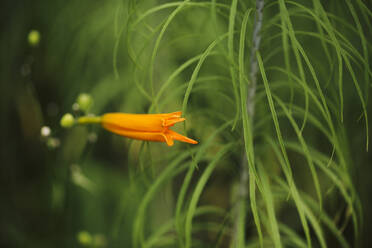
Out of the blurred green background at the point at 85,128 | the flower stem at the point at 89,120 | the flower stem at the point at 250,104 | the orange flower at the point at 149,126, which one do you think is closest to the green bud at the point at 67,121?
the flower stem at the point at 89,120

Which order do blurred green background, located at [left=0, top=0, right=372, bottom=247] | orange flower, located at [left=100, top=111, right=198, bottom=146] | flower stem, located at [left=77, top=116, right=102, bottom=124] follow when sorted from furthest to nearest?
blurred green background, located at [left=0, top=0, right=372, bottom=247] → flower stem, located at [left=77, top=116, right=102, bottom=124] → orange flower, located at [left=100, top=111, right=198, bottom=146]

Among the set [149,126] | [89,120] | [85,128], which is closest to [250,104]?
[149,126]

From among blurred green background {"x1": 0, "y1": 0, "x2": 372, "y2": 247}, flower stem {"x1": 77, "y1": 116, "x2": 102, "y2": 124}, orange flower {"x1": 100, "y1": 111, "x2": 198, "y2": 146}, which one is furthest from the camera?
blurred green background {"x1": 0, "y1": 0, "x2": 372, "y2": 247}

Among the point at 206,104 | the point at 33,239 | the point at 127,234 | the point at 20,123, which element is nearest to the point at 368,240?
the point at 206,104

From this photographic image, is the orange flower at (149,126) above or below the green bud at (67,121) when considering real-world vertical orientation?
below

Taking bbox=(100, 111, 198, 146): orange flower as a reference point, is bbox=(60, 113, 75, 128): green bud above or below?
above

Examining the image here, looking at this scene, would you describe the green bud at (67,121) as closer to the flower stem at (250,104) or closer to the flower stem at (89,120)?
the flower stem at (89,120)

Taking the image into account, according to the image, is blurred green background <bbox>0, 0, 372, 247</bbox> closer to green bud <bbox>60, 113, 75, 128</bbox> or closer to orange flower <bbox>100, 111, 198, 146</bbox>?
green bud <bbox>60, 113, 75, 128</bbox>

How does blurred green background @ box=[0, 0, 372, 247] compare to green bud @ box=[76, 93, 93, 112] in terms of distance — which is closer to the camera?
green bud @ box=[76, 93, 93, 112]

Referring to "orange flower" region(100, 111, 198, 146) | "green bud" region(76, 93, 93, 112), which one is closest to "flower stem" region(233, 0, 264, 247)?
"orange flower" region(100, 111, 198, 146)
